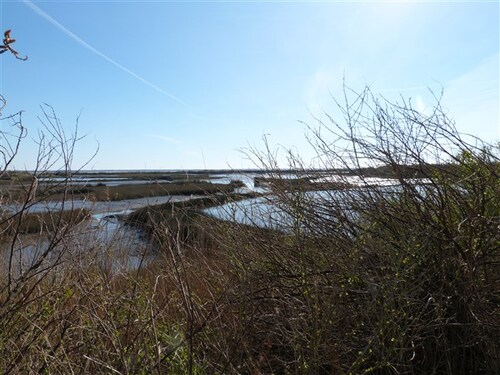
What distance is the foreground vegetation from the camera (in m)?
2.10

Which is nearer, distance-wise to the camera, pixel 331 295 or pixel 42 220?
pixel 331 295

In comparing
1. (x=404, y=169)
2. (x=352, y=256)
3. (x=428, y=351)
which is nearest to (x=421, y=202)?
(x=404, y=169)

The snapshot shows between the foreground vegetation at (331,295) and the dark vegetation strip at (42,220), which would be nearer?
the foreground vegetation at (331,295)

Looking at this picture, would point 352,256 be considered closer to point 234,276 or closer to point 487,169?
point 234,276

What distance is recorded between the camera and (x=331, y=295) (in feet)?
7.00

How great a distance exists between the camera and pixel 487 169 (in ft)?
9.72

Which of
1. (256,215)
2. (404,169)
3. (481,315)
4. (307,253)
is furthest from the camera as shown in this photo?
(256,215)

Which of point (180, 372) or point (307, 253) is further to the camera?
point (307, 253)

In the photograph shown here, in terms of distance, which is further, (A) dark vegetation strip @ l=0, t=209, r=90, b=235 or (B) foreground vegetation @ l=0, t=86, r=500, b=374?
(A) dark vegetation strip @ l=0, t=209, r=90, b=235

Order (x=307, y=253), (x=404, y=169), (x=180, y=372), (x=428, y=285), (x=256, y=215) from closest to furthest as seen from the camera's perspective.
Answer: (x=180, y=372)
(x=428, y=285)
(x=307, y=253)
(x=404, y=169)
(x=256, y=215)

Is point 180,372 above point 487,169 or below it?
below

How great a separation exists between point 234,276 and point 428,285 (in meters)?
1.25

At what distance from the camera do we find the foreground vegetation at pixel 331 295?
82.7 inches

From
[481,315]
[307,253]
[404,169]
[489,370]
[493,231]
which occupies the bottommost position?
[489,370]
